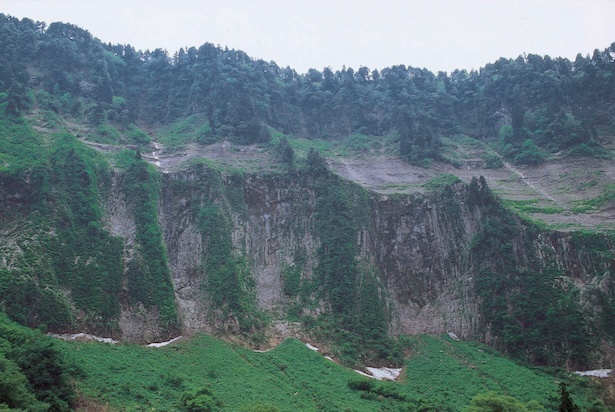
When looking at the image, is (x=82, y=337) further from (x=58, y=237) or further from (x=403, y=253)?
(x=403, y=253)

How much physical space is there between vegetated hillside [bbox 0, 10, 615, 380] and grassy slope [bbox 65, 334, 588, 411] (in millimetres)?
3091

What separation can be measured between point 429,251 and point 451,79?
174 ft

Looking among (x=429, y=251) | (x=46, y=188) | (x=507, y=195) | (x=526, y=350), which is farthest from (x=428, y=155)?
(x=46, y=188)

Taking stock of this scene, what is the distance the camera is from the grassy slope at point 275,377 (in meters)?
39.4

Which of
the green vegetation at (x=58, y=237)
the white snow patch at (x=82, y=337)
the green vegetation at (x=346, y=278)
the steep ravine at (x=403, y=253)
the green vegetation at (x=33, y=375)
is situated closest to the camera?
the green vegetation at (x=33, y=375)

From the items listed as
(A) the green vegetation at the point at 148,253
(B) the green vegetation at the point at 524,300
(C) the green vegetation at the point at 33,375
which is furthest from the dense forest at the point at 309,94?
(C) the green vegetation at the point at 33,375

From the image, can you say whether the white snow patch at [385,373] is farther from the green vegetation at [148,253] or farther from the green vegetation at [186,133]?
the green vegetation at [186,133]

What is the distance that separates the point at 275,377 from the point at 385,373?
1068 cm

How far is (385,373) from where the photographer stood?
50.2 meters

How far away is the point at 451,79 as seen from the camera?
10712 centimetres

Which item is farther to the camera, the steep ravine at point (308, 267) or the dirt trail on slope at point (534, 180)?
the dirt trail on slope at point (534, 180)

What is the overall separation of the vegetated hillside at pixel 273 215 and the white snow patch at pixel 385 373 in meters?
1.44

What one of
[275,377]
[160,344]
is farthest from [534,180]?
[160,344]

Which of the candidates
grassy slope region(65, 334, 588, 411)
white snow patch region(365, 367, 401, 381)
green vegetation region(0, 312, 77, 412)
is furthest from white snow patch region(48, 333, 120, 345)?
white snow patch region(365, 367, 401, 381)
